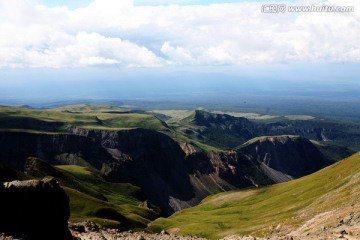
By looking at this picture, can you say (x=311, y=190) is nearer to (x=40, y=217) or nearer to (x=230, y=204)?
(x=230, y=204)

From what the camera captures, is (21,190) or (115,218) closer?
(21,190)

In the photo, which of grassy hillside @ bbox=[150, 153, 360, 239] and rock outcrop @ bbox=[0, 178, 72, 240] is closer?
rock outcrop @ bbox=[0, 178, 72, 240]

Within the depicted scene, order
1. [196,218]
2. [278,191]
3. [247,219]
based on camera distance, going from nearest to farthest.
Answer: [247,219] → [196,218] → [278,191]

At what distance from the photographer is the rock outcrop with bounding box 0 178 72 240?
42375 mm

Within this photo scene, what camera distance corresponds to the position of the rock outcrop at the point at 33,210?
42.4m

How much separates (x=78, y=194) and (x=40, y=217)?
365 feet

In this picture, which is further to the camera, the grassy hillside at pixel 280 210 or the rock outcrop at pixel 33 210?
the grassy hillside at pixel 280 210

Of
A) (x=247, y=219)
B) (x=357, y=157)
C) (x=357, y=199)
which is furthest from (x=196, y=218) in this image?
(x=357, y=199)

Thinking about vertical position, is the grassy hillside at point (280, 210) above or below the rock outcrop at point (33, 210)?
below

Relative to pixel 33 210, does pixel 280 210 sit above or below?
below

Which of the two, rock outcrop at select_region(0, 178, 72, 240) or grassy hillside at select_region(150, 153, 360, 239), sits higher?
rock outcrop at select_region(0, 178, 72, 240)

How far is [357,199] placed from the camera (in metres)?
76.1

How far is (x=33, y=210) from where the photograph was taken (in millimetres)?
44219

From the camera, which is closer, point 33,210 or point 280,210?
point 33,210
